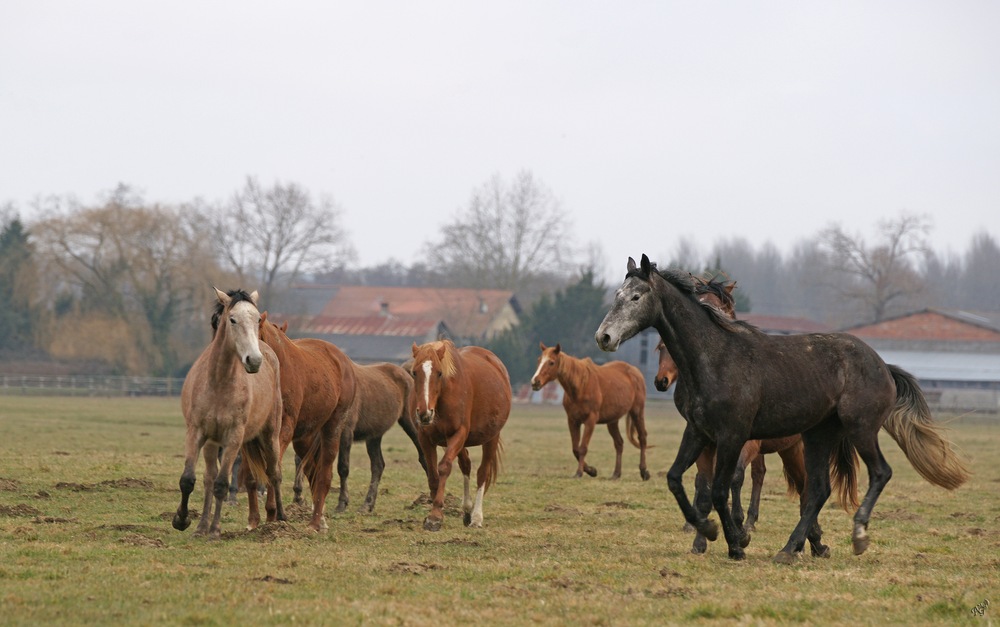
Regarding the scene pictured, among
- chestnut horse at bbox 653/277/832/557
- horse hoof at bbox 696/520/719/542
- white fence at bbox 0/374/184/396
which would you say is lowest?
white fence at bbox 0/374/184/396

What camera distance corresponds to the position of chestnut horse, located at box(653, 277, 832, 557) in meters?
9.28

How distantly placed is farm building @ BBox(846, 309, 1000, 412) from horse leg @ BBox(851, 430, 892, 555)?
190ft

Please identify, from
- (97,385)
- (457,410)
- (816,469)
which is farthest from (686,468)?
(97,385)

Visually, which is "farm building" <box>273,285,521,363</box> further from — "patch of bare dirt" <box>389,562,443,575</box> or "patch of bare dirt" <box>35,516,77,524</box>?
"patch of bare dirt" <box>389,562,443,575</box>

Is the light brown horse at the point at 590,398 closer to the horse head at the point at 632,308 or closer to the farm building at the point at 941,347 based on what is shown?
the horse head at the point at 632,308

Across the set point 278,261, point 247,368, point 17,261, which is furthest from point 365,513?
point 278,261

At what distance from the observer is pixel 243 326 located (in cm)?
873

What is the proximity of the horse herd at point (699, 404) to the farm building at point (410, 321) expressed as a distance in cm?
5815

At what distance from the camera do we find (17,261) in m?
56.8

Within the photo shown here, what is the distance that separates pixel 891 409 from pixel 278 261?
192 feet

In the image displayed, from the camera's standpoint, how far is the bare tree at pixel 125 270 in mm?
54688

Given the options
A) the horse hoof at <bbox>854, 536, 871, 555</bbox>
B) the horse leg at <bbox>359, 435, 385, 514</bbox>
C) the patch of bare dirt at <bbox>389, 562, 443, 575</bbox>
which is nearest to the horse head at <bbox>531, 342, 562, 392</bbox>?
the horse leg at <bbox>359, 435, 385, 514</bbox>

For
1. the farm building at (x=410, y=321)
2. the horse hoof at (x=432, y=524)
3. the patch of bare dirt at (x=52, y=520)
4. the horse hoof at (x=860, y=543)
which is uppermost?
the farm building at (x=410, y=321)

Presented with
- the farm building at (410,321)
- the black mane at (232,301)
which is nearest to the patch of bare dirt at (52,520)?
the black mane at (232,301)
